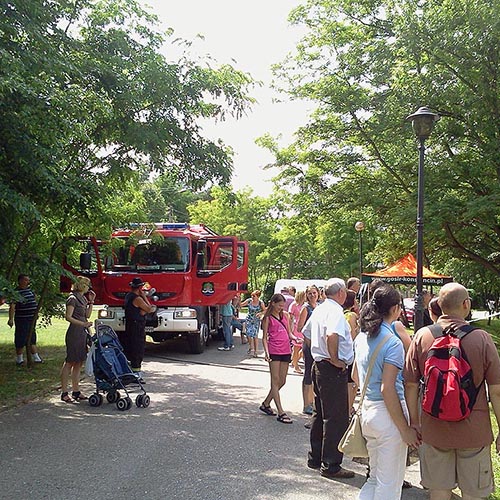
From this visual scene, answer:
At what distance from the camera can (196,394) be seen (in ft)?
32.4

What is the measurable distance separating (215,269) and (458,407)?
12107 mm

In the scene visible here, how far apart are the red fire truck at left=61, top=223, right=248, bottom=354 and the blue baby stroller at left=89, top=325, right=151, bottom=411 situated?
512cm

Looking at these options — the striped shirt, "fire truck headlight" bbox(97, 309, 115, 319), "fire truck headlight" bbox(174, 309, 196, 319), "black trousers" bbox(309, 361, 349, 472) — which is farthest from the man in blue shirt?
"black trousers" bbox(309, 361, 349, 472)

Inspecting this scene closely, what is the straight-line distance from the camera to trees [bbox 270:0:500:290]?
16.7 metres

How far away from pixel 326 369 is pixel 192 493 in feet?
5.35

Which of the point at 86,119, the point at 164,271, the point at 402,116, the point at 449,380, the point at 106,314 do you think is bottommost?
the point at 449,380

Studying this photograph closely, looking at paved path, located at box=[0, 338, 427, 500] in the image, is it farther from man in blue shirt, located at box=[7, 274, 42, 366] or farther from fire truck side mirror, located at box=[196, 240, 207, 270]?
fire truck side mirror, located at box=[196, 240, 207, 270]

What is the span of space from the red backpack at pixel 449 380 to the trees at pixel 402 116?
13070 millimetres

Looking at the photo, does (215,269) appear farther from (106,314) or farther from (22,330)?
(22,330)

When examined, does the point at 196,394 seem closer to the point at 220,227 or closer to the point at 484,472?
the point at 484,472

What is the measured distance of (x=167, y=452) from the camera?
6430mm

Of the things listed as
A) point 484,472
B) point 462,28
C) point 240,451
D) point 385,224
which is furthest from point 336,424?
point 385,224

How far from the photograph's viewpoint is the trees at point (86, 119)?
7.23 metres

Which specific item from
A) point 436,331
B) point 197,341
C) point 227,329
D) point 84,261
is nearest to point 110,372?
point 84,261
